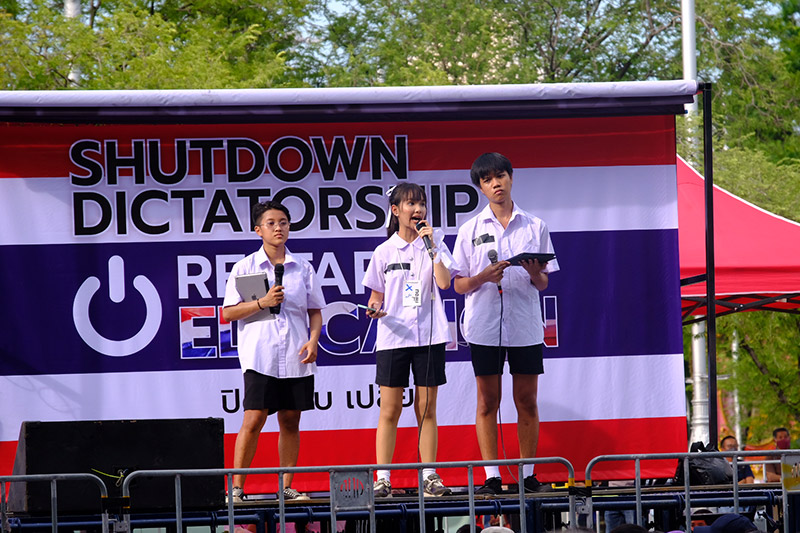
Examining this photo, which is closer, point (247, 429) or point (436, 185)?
point (247, 429)

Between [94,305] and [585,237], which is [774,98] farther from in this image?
[94,305]

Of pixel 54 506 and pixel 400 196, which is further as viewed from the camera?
pixel 400 196

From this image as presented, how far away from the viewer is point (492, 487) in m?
8.75

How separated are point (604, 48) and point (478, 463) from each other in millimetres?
23138

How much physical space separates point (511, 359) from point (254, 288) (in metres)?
2.09

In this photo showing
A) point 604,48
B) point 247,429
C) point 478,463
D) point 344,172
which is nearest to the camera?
point 478,463

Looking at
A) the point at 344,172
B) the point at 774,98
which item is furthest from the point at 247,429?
the point at 774,98

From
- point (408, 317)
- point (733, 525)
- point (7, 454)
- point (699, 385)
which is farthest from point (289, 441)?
point (699, 385)

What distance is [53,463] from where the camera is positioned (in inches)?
293

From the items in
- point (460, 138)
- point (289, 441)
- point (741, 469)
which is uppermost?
point (460, 138)

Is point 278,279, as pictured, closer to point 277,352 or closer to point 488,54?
point 277,352

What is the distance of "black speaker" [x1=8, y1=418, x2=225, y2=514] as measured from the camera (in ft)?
24.2

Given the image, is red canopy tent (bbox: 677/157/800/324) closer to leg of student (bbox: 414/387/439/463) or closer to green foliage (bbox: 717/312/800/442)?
leg of student (bbox: 414/387/439/463)

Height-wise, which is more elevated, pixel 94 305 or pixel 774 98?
pixel 774 98
